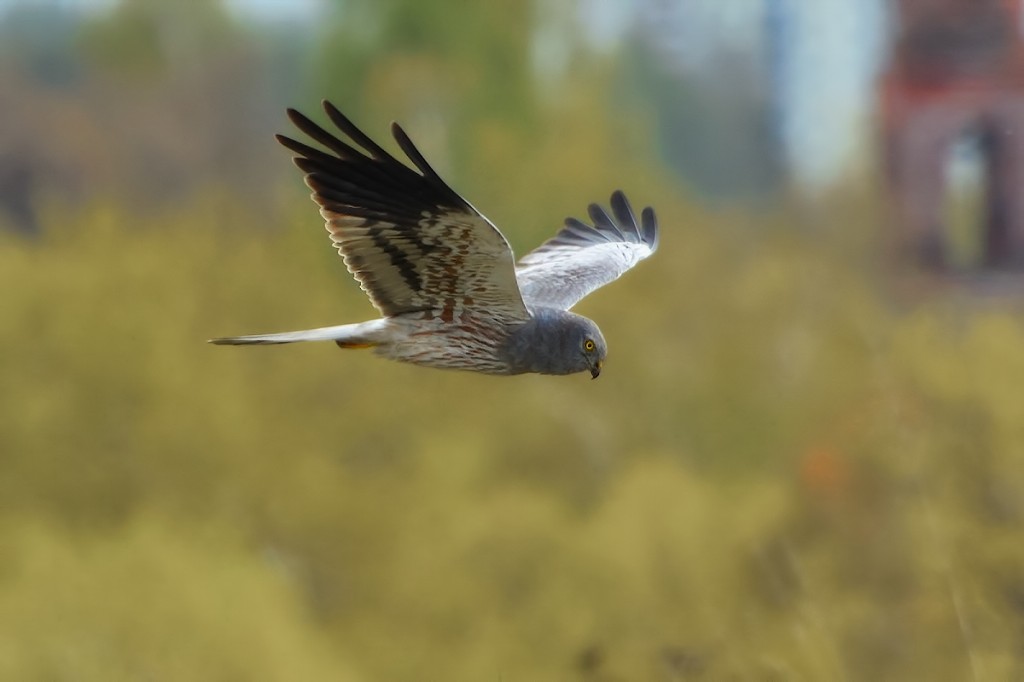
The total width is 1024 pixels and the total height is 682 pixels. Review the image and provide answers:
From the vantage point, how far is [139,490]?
7.69 metres

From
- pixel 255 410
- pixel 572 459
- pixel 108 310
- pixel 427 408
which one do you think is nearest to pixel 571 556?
pixel 572 459

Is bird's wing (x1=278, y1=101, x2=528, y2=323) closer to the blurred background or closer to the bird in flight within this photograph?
the bird in flight

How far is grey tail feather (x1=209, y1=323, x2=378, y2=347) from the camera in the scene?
2.79 metres

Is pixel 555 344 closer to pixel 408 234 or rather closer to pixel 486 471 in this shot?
pixel 408 234

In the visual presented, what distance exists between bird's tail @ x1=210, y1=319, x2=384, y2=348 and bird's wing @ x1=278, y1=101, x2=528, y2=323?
3.0 inches

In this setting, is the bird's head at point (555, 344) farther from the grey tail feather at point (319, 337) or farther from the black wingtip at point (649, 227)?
the black wingtip at point (649, 227)

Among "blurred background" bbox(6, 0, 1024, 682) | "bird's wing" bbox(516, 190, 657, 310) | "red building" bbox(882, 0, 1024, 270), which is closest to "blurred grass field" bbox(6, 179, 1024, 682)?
"blurred background" bbox(6, 0, 1024, 682)

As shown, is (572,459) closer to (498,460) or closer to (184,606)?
(498,460)

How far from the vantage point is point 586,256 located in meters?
3.82

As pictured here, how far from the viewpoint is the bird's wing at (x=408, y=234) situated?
272 cm

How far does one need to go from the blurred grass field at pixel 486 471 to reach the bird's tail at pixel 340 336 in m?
4.20

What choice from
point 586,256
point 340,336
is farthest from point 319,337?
point 586,256

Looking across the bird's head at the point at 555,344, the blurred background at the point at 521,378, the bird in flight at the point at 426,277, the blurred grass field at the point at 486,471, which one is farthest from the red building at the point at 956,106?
the bird's head at the point at 555,344

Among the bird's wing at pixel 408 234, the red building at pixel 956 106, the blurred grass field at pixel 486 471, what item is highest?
the bird's wing at pixel 408 234
